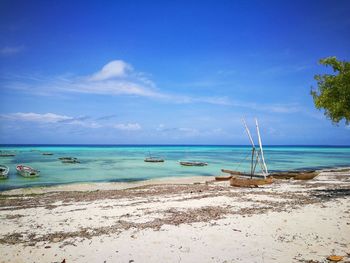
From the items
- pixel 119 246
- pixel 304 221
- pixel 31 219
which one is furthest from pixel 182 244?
pixel 31 219

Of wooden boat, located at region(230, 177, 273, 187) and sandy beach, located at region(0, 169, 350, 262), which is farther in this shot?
wooden boat, located at region(230, 177, 273, 187)

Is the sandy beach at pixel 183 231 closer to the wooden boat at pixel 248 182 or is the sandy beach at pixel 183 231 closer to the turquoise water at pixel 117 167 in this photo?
the wooden boat at pixel 248 182

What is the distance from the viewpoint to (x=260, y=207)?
1625 centimetres

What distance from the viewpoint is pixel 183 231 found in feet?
39.8

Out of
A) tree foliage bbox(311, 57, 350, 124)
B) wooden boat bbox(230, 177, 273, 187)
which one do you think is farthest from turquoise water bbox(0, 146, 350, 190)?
tree foliage bbox(311, 57, 350, 124)

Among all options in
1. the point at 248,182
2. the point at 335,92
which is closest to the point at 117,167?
the point at 248,182

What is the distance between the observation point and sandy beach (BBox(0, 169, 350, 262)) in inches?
385

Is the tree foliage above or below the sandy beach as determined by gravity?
above

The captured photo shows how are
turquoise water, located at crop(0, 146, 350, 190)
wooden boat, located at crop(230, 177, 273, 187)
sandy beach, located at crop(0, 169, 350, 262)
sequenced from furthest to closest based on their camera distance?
turquoise water, located at crop(0, 146, 350, 190), wooden boat, located at crop(230, 177, 273, 187), sandy beach, located at crop(0, 169, 350, 262)

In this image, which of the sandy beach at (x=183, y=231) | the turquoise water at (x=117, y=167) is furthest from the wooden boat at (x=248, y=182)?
the turquoise water at (x=117, y=167)

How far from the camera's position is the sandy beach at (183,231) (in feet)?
32.1

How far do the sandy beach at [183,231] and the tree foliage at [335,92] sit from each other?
5.33 meters

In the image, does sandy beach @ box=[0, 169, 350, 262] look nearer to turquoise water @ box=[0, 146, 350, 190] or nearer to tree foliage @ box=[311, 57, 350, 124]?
tree foliage @ box=[311, 57, 350, 124]

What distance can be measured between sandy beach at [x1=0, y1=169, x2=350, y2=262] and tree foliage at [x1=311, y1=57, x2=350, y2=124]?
210 inches
